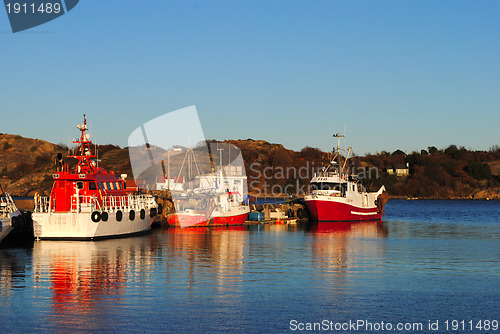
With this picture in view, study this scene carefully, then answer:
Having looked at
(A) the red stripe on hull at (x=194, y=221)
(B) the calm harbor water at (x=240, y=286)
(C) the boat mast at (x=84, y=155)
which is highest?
(C) the boat mast at (x=84, y=155)

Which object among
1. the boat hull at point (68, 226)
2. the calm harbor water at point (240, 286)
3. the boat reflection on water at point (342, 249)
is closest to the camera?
the calm harbor water at point (240, 286)

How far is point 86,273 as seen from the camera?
34.0 metres

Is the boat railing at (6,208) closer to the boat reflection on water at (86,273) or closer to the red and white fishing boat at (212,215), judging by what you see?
the boat reflection on water at (86,273)

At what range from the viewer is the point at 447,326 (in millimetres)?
23078

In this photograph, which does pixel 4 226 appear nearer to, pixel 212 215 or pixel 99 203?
pixel 99 203

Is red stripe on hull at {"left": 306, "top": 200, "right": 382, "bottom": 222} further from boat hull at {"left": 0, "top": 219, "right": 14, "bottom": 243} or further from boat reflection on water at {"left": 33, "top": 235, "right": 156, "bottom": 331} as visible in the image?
boat hull at {"left": 0, "top": 219, "right": 14, "bottom": 243}

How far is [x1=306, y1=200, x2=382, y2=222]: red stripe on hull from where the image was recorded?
7981 centimetres

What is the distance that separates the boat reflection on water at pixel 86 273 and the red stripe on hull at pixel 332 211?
105 feet

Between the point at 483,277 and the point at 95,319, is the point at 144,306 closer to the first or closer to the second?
the point at 95,319

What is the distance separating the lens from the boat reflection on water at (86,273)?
80.4ft

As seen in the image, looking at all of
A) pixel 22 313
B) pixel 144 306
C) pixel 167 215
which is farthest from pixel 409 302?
pixel 167 215

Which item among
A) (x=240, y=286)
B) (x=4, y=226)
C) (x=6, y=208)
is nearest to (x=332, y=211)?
(x=6, y=208)

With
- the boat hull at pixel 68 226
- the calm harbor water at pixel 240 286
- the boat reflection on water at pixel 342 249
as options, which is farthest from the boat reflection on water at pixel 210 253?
the boat hull at pixel 68 226

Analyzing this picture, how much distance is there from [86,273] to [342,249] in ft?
72.0
